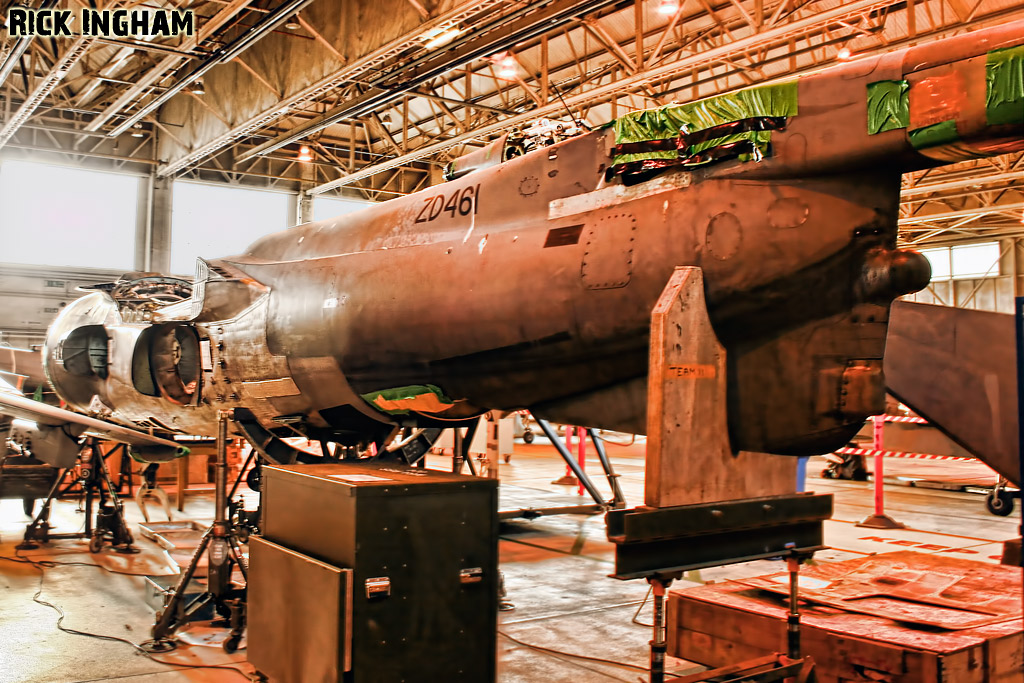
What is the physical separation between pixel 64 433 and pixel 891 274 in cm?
950

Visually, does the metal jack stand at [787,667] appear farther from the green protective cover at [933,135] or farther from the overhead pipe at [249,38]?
the overhead pipe at [249,38]

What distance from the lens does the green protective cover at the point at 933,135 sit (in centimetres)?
351

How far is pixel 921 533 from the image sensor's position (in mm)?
11367

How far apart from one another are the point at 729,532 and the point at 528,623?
336 cm

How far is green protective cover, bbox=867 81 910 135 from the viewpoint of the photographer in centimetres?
364

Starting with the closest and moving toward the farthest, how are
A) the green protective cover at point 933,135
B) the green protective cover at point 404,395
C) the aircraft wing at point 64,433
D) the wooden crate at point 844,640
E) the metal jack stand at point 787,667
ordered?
the green protective cover at point 933,135 → the metal jack stand at point 787,667 → the wooden crate at point 844,640 → the green protective cover at point 404,395 → the aircraft wing at point 64,433

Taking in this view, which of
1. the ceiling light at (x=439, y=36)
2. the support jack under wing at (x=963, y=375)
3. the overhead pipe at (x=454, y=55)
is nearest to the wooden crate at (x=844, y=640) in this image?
the support jack under wing at (x=963, y=375)

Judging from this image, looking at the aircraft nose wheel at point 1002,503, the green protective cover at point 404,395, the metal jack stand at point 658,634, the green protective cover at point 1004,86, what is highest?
the green protective cover at point 1004,86

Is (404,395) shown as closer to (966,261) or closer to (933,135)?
(933,135)

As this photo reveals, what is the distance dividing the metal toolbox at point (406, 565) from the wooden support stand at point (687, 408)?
115 cm

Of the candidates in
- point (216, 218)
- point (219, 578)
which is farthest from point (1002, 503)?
point (216, 218)

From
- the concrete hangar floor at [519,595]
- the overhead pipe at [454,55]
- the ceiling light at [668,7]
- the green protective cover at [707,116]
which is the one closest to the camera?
the green protective cover at [707,116]

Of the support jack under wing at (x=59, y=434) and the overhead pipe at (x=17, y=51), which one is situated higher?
the overhead pipe at (x=17, y=51)

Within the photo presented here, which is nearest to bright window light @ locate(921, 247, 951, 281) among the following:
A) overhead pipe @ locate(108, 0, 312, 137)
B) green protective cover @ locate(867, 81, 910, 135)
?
overhead pipe @ locate(108, 0, 312, 137)
